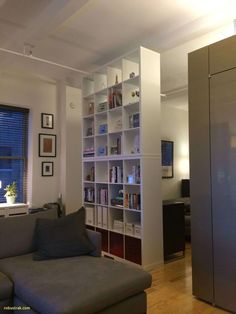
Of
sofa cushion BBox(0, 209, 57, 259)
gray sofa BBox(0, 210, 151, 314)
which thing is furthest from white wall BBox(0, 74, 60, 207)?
gray sofa BBox(0, 210, 151, 314)

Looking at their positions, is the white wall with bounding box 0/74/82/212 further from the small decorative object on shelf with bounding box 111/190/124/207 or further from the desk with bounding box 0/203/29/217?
the small decorative object on shelf with bounding box 111/190/124/207

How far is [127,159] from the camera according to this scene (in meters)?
3.79

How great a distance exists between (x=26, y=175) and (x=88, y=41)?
2.79 m

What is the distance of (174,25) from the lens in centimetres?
329

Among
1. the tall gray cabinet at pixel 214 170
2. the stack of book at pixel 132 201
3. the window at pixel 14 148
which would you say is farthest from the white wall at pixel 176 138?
the tall gray cabinet at pixel 214 170

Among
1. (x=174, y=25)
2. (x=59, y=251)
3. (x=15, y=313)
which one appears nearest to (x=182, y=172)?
(x=174, y=25)

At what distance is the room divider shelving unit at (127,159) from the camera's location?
3.56 m

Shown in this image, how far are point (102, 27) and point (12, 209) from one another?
321cm

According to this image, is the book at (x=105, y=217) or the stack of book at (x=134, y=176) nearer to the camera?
the stack of book at (x=134, y=176)

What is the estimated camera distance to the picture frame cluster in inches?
208

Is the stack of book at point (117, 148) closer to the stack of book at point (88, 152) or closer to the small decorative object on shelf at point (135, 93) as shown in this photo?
the stack of book at point (88, 152)

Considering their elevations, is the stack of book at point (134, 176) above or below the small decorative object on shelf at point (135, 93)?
below

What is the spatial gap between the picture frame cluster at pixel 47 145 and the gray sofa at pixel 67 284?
267cm

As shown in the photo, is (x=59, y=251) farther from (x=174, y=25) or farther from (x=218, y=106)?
(x=174, y=25)
